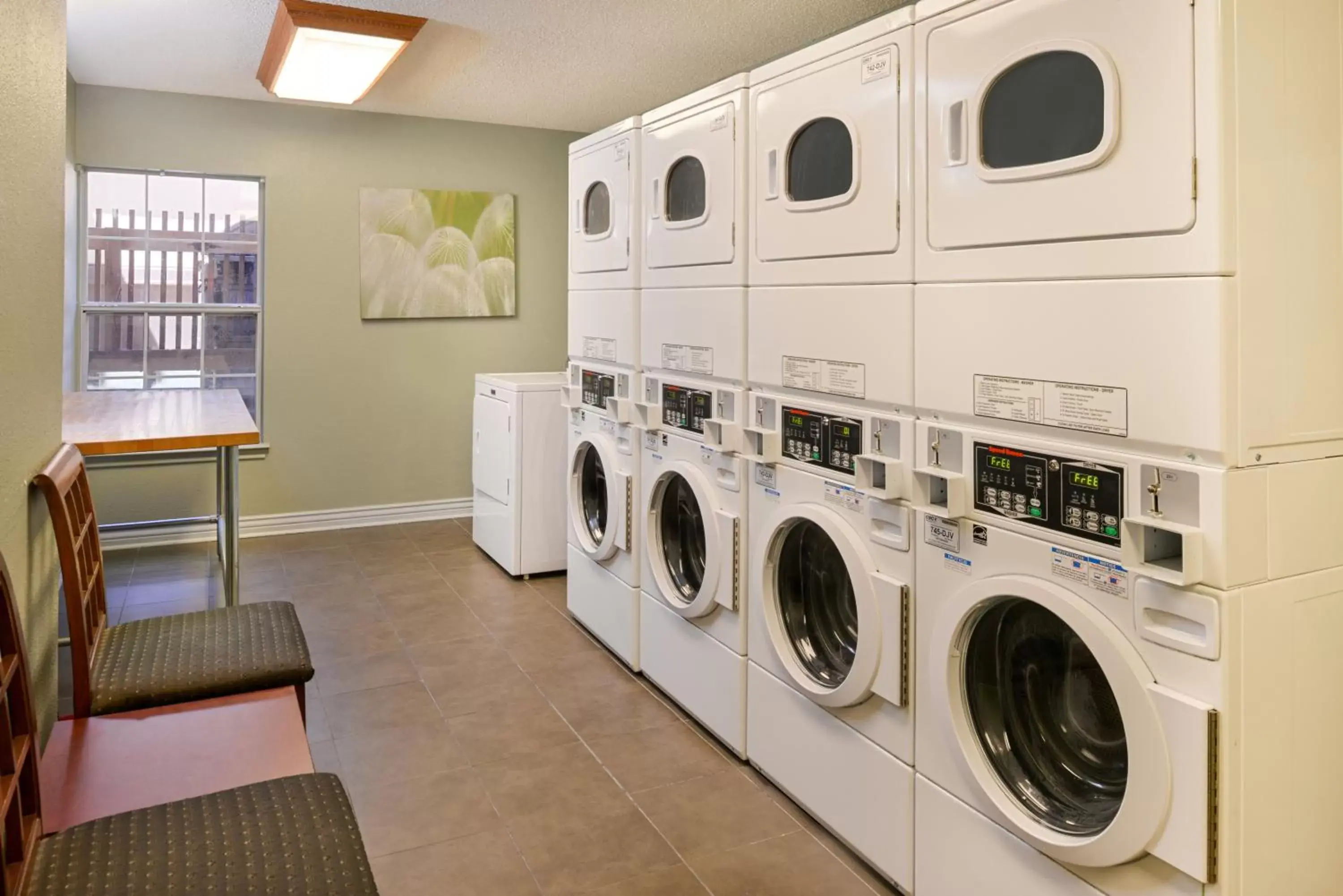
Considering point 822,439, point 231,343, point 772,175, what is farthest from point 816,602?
point 231,343

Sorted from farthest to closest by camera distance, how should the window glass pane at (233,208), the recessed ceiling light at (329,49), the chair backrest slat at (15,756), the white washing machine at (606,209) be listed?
1. the window glass pane at (233,208)
2. the recessed ceiling light at (329,49)
3. the white washing machine at (606,209)
4. the chair backrest slat at (15,756)

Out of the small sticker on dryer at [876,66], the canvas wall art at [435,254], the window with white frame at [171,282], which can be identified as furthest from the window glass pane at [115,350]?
the small sticker on dryer at [876,66]

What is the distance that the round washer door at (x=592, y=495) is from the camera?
3.51m

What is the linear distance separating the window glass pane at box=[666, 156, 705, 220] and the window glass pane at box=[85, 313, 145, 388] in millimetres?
3741

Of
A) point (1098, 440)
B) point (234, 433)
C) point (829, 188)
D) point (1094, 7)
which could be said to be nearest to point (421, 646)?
point (234, 433)

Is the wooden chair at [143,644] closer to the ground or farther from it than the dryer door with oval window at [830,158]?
closer to the ground

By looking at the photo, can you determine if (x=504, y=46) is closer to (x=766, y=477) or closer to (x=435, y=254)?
(x=435, y=254)

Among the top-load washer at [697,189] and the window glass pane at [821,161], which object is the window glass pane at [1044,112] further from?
the top-load washer at [697,189]

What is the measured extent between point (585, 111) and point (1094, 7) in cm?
448

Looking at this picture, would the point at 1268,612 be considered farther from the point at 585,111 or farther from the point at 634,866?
the point at 585,111

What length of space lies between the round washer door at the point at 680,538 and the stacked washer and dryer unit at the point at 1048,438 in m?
0.25

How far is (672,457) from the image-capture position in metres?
3.04

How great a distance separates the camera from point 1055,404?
1667 mm

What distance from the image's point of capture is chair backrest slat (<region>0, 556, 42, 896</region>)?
1251 millimetres
